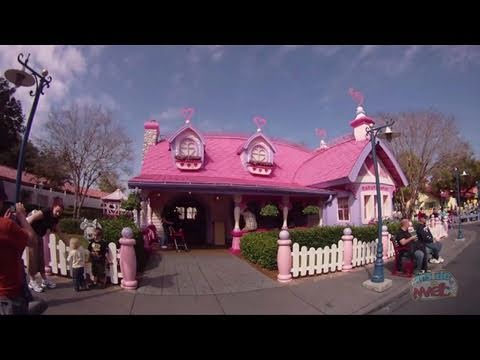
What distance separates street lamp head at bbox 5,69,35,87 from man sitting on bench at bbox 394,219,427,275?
830cm

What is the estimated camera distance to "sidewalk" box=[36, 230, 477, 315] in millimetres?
3875

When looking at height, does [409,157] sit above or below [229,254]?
above

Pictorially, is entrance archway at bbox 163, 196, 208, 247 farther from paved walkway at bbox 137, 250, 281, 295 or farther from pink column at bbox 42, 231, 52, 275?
pink column at bbox 42, 231, 52, 275

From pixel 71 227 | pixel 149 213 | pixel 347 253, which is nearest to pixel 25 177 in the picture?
pixel 71 227

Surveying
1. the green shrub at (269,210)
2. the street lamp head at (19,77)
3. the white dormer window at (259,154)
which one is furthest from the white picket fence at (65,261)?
the white dormer window at (259,154)

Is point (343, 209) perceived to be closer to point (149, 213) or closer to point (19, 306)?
point (149, 213)

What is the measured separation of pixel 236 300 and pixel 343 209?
8.33m

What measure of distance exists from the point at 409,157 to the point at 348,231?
15.1 m

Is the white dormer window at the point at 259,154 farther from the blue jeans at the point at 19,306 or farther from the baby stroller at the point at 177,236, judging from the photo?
the blue jeans at the point at 19,306

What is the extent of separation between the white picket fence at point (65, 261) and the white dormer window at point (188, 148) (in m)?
6.01

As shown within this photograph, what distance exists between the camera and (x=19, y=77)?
3973 millimetres
